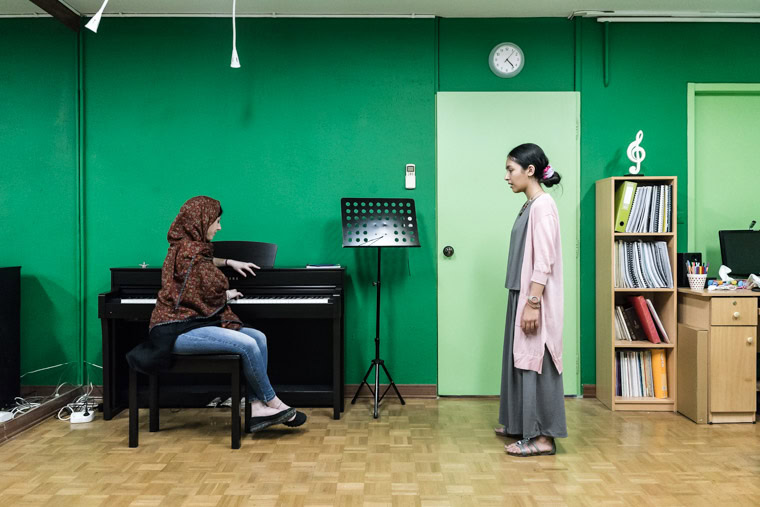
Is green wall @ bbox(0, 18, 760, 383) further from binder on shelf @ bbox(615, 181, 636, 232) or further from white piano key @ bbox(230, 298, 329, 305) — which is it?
white piano key @ bbox(230, 298, 329, 305)

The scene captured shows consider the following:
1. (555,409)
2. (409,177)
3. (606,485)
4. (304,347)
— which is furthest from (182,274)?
(606,485)

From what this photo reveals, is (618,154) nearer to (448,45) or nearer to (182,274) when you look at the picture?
(448,45)

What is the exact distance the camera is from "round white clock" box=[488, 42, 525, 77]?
3.93 metres

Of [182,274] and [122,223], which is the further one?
[122,223]

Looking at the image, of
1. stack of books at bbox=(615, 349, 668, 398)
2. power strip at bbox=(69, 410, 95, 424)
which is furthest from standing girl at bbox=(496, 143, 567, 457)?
power strip at bbox=(69, 410, 95, 424)

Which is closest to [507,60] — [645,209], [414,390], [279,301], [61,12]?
[645,209]

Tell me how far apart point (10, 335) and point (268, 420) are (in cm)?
187

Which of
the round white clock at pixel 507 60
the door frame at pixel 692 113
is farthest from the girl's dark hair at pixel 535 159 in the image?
the door frame at pixel 692 113

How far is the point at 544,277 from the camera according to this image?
2.76m

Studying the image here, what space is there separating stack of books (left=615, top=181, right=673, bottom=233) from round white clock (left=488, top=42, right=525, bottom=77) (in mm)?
1109

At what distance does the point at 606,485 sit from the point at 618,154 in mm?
2380

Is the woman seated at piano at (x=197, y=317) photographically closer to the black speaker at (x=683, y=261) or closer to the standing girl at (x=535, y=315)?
the standing girl at (x=535, y=315)

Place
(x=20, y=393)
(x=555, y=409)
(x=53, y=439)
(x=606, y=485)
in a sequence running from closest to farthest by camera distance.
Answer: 1. (x=606, y=485)
2. (x=555, y=409)
3. (x=53, y=439)
4. (x=20, y=393)

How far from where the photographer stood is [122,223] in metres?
3.93
